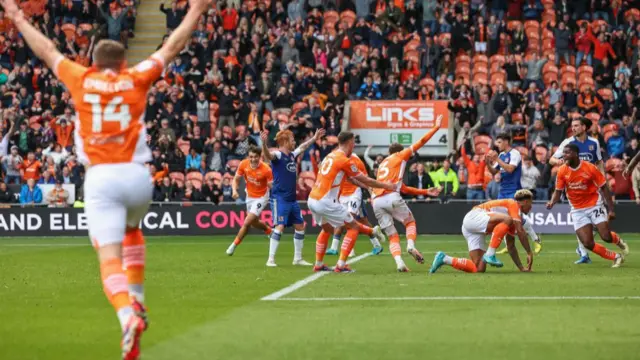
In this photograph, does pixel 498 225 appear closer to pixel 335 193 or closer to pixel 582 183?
pixel 335 193

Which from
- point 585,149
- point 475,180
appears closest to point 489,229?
point 585,149

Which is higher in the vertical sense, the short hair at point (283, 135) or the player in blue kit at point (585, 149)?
the short hair at point (283, 135)

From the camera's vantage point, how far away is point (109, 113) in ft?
27.2

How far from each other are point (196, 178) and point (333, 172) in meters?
16.2

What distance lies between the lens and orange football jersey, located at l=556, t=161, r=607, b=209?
18.1 meters

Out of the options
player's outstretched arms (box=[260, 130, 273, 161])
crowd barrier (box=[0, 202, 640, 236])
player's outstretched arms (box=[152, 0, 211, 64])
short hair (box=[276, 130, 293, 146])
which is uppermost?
player's outstretched arms (box=[152, 0, 211, 64])

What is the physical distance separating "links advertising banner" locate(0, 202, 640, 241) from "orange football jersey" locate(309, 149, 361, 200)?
12722 mm

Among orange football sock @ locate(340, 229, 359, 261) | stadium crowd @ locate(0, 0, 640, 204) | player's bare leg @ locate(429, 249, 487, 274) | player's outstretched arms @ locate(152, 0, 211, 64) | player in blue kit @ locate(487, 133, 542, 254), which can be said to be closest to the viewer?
Result: player's outstretched arms @ locate(152, 0, 211, 64)

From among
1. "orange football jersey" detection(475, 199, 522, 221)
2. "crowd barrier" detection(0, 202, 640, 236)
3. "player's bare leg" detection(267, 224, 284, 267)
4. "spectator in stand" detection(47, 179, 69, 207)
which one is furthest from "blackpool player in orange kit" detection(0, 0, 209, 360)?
"spectator in stand" detection(47, 179, 69, 207)

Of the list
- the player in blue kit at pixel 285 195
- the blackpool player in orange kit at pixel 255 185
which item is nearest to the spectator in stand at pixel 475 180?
the blackpool player in orange kit at pixel 255 185

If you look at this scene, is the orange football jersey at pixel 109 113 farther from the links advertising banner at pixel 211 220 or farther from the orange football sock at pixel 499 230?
the links advertising banner at pixel 211 220

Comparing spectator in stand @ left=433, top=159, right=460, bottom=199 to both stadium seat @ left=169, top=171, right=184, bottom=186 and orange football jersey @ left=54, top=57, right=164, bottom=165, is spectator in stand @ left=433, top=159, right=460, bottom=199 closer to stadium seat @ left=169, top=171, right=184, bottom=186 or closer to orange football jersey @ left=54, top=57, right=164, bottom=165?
stadium seat @ left=169, top=171, right=184, bottom=186

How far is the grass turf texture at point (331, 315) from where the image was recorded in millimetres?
9008

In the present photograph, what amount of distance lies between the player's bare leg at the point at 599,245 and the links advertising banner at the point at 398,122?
46.9 feet
